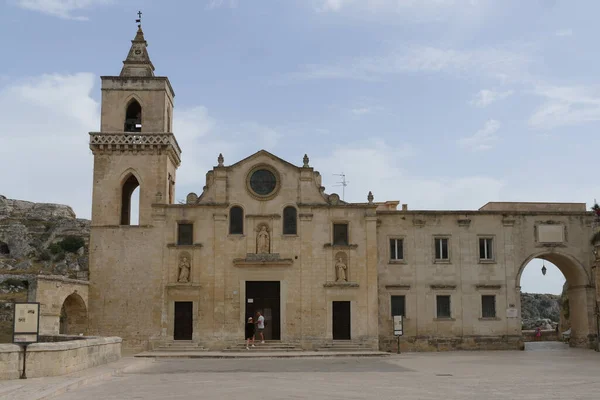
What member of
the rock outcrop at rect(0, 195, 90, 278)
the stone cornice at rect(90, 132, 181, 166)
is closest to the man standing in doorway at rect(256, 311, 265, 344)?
the stone cornice at rect(90, 132, 181, 166)

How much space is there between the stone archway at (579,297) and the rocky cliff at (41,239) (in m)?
61.8

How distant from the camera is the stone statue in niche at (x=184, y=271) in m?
38.9

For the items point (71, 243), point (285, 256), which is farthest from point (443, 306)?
point (71, 243)

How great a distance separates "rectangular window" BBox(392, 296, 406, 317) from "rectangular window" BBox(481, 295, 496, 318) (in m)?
4.40

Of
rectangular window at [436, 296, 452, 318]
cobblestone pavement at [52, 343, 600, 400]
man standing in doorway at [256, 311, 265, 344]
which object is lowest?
cobblestone pavement at [52, 343, 600, 400]

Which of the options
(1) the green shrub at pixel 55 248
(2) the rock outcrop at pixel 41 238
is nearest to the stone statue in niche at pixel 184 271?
(2) the rock outcrop at pixel 41 238

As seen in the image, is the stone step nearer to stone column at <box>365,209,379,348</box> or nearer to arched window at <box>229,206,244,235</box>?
stone column at <box>365,209,379,348</box>

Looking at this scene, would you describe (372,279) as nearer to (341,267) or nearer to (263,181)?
(341,267)

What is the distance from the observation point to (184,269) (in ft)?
128

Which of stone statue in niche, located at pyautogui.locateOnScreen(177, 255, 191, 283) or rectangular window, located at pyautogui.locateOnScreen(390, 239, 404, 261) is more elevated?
rectangular window, located at pyautogui.locateOnScreen(390, 239, 404, 261)

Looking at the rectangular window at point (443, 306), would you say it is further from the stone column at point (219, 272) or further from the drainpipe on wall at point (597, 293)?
the stone column at point (219, 272)

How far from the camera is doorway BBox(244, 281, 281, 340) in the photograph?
39219 mm

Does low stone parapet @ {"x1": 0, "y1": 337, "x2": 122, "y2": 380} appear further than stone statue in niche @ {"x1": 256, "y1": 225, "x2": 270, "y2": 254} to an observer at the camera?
No

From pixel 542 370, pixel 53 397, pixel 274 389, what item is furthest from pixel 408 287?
pixel 53 397
